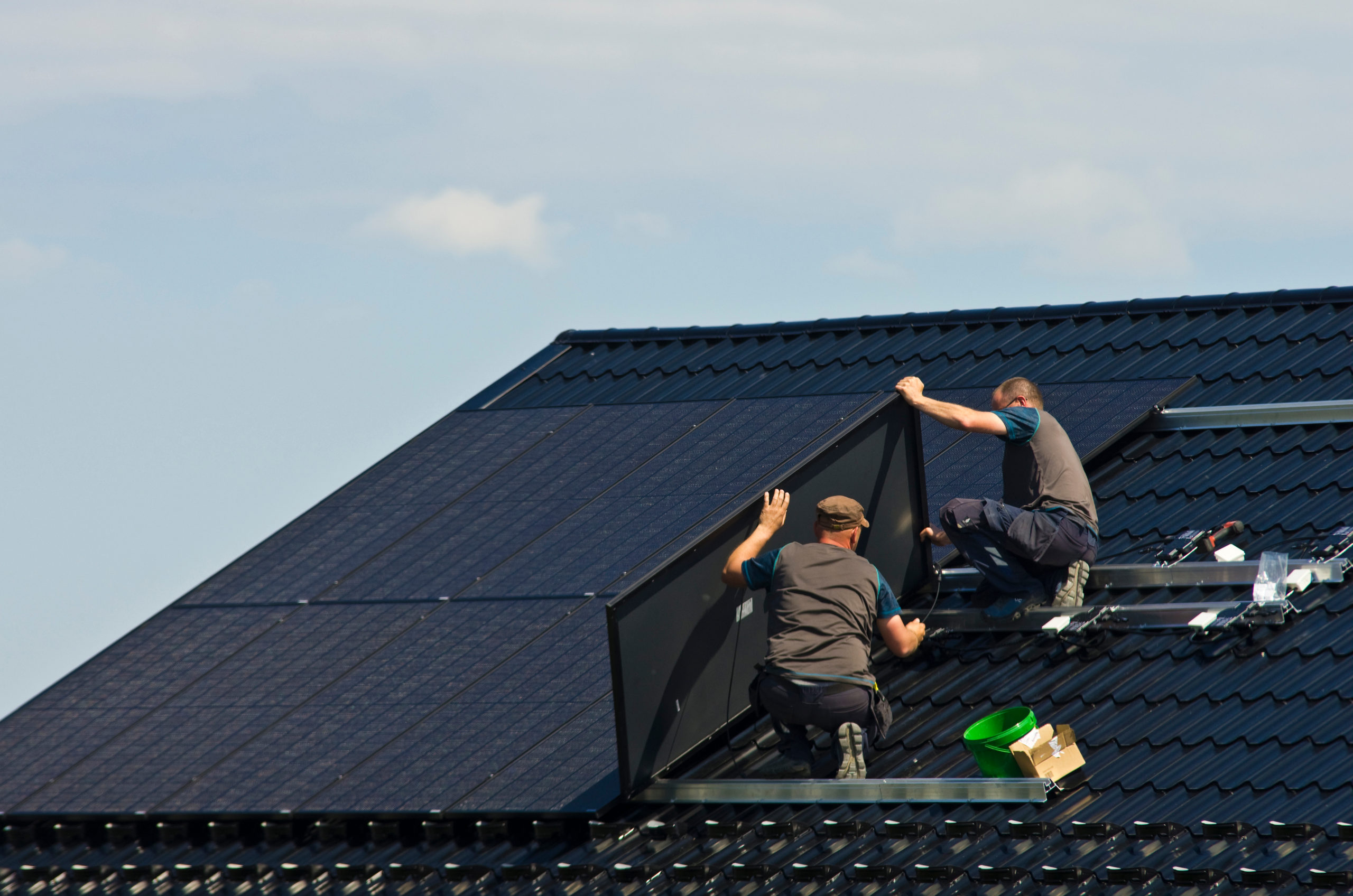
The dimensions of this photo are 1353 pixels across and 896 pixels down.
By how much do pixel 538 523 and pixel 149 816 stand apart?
383cm

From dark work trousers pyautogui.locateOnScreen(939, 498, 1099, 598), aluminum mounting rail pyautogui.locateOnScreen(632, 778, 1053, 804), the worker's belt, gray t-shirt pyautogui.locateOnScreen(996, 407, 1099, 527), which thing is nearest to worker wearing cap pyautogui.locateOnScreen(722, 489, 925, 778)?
the worker's belt

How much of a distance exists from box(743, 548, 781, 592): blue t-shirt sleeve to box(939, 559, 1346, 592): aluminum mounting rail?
222 cm

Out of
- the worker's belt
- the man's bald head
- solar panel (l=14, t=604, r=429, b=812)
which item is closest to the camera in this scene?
the worker's belt

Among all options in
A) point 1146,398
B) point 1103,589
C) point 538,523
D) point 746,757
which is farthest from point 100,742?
point 1146,398

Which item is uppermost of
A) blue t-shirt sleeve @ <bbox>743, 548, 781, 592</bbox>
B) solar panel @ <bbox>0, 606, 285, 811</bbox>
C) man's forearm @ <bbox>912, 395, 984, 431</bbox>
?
solar panel @ <bbox>0, 606, 285, 811</bbox>

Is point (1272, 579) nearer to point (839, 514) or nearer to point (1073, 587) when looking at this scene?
point (1073, 587)

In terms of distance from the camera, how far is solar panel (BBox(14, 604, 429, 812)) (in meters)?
12.6

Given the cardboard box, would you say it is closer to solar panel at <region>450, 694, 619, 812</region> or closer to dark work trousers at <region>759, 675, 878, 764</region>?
dark work trousers at <region>759, 675, 878, 764</region>

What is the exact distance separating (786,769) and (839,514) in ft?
4.91

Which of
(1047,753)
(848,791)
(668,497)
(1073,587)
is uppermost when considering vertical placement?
(668,497)

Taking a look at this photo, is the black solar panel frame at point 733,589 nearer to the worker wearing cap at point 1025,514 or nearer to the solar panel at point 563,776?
the solar panel at point 563,776

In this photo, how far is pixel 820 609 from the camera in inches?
414

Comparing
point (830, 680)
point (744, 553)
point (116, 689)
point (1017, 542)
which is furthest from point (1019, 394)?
point (116, 689)

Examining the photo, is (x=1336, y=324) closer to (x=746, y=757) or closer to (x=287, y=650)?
(x=746, y=757)
